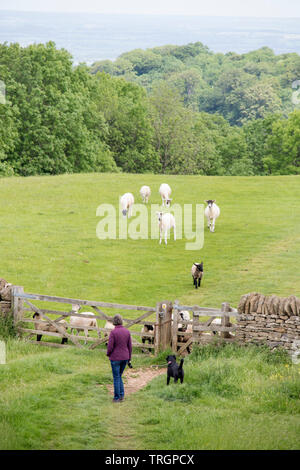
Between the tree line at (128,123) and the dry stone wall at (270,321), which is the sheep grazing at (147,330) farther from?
the tree line at (128,123)

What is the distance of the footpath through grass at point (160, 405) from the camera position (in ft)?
38.2

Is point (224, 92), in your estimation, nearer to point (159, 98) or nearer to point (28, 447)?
point (159, 98)

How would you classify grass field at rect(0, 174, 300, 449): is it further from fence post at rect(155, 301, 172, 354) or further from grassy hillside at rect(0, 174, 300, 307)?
fence post at rect(155, 301, 172, 354)

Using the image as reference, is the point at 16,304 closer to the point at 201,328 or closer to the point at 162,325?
the point at 162,325

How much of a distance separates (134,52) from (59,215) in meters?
144

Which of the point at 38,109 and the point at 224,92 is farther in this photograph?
the point at 224,92

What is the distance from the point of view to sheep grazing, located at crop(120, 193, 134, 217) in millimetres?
42287

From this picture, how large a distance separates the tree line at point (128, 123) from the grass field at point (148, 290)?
13977mm

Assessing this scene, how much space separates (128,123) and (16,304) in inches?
2663

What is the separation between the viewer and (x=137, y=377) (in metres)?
17.3

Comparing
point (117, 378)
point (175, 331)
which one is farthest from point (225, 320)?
point (117, 378)

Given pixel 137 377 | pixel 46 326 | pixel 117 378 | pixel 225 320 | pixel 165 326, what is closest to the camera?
pixel 117 378

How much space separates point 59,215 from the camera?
42.4 meters

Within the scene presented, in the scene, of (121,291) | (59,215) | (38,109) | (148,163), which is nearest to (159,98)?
(148,163)
